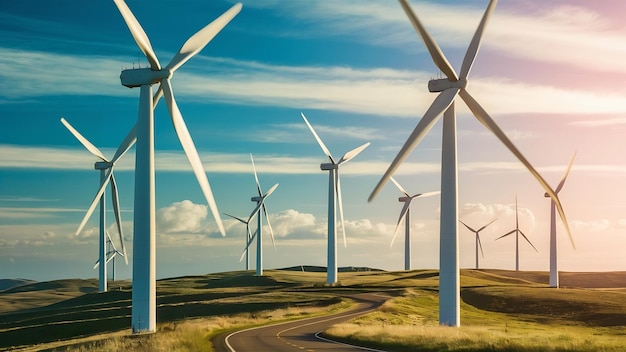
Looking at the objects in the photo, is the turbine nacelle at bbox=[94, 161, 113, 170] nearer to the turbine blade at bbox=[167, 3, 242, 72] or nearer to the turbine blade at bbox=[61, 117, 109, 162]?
the turbine blade at bbox=[61, 117, 109, 162]

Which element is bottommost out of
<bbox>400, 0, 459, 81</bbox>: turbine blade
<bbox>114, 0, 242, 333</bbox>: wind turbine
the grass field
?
the grass field

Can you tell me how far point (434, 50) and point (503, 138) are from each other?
345 inches

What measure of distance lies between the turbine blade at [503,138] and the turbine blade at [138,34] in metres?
23.5

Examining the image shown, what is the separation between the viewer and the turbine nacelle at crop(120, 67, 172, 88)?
53875 millimetres

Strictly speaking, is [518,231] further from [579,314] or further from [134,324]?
[134,324]

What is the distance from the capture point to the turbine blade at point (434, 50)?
5262 cm

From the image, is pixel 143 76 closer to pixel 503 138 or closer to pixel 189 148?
pixel 189 148

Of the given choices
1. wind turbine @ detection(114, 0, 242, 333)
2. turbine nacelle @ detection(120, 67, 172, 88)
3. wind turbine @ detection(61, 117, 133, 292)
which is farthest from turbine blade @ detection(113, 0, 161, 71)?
wind turbine @ detection(61, 117, 133, 292)

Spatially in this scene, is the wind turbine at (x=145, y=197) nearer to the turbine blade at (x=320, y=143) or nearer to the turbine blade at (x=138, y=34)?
the turbine blade at (x=138, y=34)

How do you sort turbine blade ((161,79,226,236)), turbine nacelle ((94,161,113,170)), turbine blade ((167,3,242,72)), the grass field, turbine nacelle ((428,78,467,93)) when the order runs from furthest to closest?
1. turbine nacelle ((94,161,113,170))
2. turbine nacelle ((428,78,467,93))
3. turbine blade ((167,3,242,72))
4. turbine blade ((161,79,226,236))
5. the grass field

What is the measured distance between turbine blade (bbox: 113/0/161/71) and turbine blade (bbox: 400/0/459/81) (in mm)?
19052

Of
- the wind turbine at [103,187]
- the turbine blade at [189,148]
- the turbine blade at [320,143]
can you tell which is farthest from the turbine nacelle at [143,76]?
the turbine blade at [320,143]

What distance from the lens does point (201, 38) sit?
55.2 meters

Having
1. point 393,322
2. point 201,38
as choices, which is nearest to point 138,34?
point 201,38
